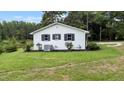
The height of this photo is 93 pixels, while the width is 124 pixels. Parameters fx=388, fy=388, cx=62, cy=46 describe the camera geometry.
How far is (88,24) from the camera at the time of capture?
11.4 metres

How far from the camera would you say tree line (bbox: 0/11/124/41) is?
35.4 ft

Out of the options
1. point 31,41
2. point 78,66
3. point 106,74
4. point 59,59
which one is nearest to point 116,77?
point 106,74

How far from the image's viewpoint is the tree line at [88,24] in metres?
10.8

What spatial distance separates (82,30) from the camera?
12172 mm

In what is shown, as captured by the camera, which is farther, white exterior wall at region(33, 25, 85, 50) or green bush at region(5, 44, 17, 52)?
white exterior wall at region(33, 25, 85, 50)

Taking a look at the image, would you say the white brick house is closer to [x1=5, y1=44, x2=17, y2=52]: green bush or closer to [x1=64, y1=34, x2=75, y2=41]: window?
[x1=64, y1=34, x2=75, y2=41]: window

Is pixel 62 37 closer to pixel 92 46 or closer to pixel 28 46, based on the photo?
pixel 92 46

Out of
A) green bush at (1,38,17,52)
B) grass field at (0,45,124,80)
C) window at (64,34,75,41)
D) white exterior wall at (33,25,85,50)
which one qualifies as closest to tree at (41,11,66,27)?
white exterior wall at (33,25,85,50)

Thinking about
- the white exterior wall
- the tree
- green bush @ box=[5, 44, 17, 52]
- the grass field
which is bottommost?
the grass field

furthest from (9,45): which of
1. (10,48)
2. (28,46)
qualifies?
(28,46)

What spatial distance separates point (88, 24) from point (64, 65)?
1.40 meters

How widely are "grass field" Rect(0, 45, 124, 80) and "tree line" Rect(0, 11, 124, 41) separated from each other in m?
0.54
